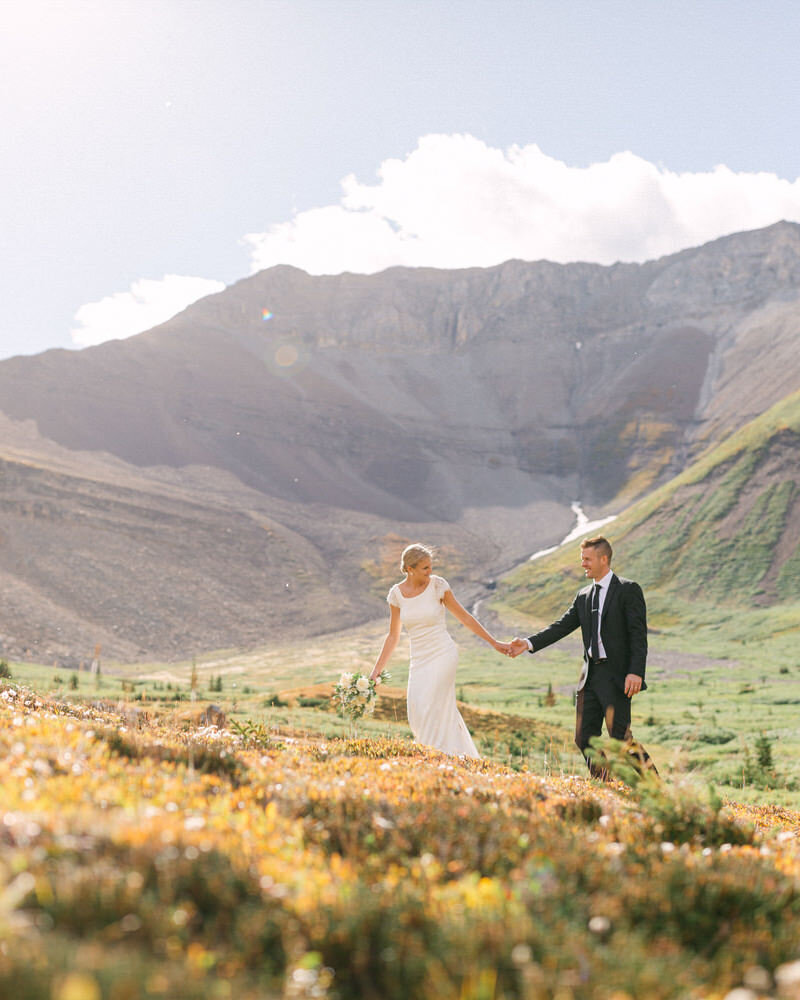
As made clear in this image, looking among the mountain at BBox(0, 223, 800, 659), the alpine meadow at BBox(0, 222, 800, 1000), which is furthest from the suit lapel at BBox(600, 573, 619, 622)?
the mountain at BBox(0, 223, 800, 659)

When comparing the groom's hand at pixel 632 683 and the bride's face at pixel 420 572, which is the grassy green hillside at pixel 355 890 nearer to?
the groom's hand at pixel 632 683

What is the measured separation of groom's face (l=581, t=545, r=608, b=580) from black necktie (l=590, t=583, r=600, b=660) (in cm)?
12

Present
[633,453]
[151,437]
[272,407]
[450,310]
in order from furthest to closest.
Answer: [450,310] < [633,453] < [272,407] < [151,437]

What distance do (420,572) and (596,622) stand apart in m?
2.04

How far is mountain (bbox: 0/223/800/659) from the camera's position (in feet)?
223

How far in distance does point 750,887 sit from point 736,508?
88.2 metres

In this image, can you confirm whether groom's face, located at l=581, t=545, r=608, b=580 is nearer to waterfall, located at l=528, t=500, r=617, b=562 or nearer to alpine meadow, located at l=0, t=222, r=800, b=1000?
alpine meadow, located at l=0, t=222, r=800, b=1000

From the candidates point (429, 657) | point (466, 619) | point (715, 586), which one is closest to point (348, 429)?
point (715, 586)

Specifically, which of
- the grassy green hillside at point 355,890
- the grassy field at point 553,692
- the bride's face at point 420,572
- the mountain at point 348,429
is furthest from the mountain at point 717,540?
the grassy green hillside at point 355,890

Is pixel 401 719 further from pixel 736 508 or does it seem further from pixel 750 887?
pixel 736 508

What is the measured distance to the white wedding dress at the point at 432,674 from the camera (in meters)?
9.00

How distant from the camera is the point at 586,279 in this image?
179m

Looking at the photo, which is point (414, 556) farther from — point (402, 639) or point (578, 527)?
point (578, 527)

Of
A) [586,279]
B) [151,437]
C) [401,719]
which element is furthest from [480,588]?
[586,279]
